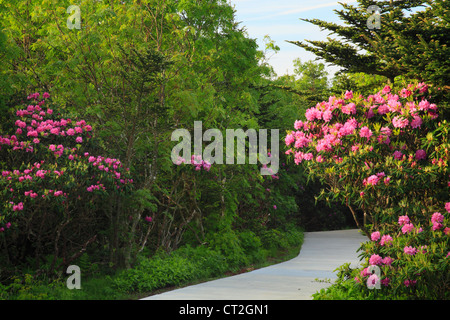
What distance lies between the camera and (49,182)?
326 inches

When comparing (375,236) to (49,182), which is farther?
(375,236)

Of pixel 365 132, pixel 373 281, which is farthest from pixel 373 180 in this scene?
pixel 373 281

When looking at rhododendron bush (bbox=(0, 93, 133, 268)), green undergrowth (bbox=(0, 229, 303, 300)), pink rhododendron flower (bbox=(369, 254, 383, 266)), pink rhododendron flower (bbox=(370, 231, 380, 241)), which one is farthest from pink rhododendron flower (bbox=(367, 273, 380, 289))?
rhododendron bush (bbox=(0, 93, 133, 268))

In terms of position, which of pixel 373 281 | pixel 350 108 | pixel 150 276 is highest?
pixel 350 108

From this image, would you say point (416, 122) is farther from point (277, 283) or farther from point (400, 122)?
point (277, 283)

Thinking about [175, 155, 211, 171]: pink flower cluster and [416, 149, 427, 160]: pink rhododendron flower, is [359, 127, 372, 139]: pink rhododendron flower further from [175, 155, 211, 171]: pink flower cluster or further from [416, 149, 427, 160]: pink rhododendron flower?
[175, 155, 211, 171]: pink flower cluster

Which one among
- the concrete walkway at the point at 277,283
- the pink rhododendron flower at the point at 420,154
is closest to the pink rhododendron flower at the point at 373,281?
the concrete walkway at the point at 277,283

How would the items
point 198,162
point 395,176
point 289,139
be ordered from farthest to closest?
point 198,162 < point 289,139 < point 395,176

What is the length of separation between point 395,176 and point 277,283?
124 inches

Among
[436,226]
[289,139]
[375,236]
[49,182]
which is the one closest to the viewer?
[436,226]

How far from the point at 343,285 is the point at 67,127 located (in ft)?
18.1

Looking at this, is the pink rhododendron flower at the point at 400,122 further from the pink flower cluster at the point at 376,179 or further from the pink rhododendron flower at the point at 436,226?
the pink rhododendron flower at the point at 436,226

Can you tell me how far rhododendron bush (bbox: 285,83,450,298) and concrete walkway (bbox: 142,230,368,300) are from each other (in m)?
1.38

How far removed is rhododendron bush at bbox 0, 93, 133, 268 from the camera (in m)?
8.13
